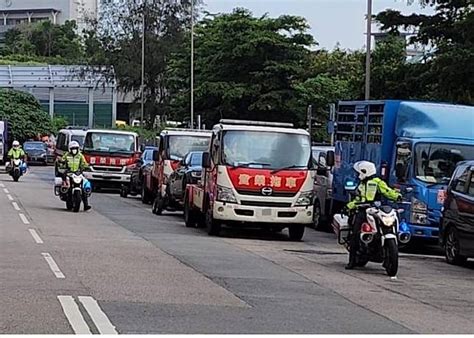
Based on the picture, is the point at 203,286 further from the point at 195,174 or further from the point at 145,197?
the point at 145,197

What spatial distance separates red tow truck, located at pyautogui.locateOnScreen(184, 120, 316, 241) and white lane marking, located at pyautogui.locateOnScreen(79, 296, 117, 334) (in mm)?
9158

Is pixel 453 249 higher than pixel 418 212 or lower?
lower

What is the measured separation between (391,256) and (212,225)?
6.49 meters

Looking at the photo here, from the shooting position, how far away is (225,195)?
67.1 feet

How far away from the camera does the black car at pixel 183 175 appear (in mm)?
25750

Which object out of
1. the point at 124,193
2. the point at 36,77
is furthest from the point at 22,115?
the point at 124,193

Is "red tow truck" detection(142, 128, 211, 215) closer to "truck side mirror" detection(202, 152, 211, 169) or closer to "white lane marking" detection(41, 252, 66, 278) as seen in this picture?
"truck side mirror" detection(202, 152, 211, 169)

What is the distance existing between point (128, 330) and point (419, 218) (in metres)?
11.2

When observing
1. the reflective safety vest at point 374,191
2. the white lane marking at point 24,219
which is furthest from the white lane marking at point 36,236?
the reflective safety vest at point 374,191

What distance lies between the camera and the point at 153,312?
34.9 feet

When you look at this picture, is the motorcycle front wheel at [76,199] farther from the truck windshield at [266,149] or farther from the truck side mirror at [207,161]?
the truck windshield at [266,149]

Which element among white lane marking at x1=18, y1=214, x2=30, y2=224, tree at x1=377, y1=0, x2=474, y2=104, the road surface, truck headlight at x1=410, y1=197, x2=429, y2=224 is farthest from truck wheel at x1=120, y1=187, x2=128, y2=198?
truck headlight at x1=410, y1=197, x2=429, y2=224

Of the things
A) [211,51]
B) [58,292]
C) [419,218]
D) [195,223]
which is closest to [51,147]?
[211,51]

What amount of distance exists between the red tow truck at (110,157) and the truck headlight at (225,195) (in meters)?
16.5
